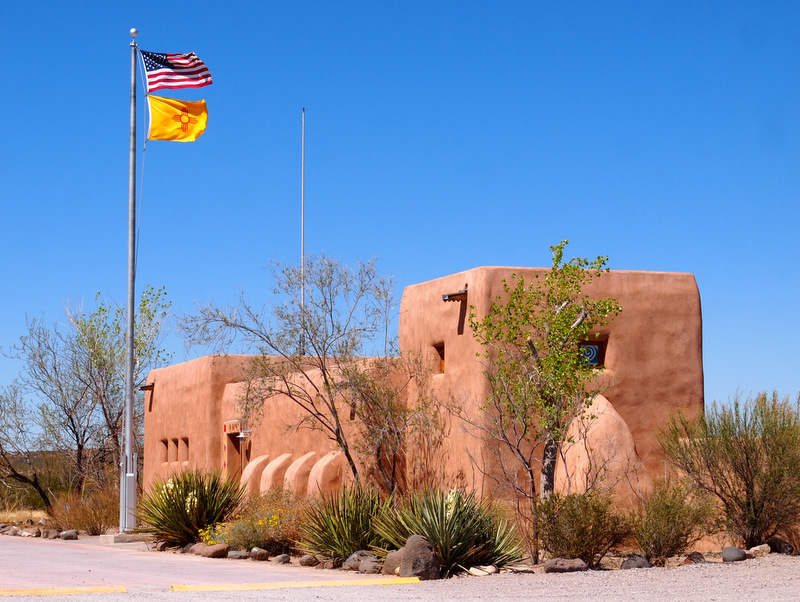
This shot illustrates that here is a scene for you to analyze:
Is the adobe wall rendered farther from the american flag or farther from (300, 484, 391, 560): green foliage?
the american flag

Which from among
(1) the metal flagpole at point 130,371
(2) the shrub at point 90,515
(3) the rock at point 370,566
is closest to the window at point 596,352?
(3) the rock at point 370,566

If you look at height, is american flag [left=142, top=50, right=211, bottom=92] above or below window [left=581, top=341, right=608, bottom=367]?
above

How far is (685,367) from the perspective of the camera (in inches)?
739

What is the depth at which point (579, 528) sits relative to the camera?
561 inches

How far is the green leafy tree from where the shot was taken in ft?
52.2

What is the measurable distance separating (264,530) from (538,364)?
17.4 ft

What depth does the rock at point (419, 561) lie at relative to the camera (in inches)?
523

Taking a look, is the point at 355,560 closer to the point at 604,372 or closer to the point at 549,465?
the point at 549,465

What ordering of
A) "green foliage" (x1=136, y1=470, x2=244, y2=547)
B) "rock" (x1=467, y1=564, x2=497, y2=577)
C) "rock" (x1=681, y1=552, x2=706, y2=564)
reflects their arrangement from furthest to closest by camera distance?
"green foliage" (x1=136, y1=470, x2=244, y2=547), "rock" (x1=681, y1=552, x2=706, y2=564), "rock" (x1=467, y1=564, x2=497, y2=577)

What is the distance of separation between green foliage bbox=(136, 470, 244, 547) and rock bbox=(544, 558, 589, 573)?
752 cm

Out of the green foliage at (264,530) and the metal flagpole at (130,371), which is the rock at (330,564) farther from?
the metal flagpole at (130,371)

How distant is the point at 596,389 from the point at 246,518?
21.5ft

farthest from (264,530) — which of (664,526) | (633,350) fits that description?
(633,350)

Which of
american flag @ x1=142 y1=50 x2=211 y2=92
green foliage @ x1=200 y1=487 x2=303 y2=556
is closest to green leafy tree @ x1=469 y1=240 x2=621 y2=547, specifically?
green foliage @ x1=200 y1=487 x2=303 y2=556
